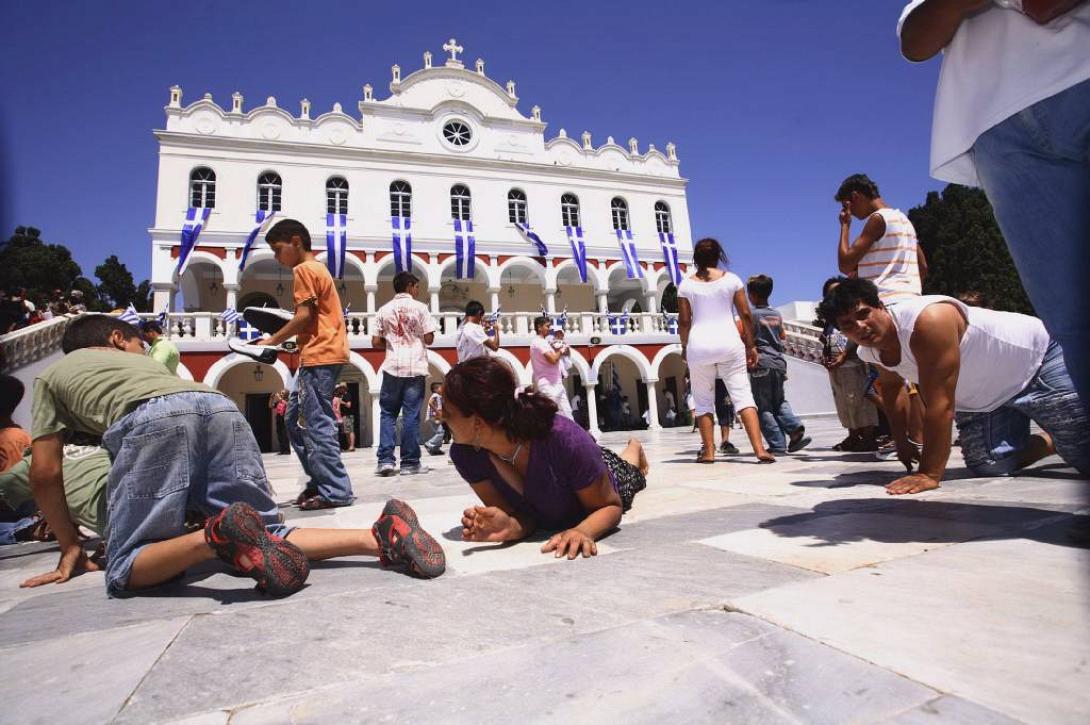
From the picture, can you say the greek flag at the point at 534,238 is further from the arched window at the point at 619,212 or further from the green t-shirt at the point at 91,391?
the green t-shirt at the point at 91,391

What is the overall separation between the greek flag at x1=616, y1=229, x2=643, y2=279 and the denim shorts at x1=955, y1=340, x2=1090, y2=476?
64.3 feet

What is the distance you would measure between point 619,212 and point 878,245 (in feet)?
68.7

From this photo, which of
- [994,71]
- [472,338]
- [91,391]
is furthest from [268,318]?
[994,71]

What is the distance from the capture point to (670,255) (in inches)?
904

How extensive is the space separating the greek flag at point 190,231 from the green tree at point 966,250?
2798 cm

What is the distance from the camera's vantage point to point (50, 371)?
207cm

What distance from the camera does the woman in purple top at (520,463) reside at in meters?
2.02

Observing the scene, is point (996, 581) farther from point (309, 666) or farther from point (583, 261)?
point (583, 261)

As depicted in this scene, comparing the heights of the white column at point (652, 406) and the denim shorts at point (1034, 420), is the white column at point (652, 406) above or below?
above

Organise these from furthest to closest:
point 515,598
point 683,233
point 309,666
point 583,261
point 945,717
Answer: point 683,233
point 583,261
point 515,598
point 309,666
point 945,717

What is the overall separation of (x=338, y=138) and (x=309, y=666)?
73.2ft

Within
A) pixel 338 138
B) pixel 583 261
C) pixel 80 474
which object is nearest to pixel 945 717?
pixel 80 474

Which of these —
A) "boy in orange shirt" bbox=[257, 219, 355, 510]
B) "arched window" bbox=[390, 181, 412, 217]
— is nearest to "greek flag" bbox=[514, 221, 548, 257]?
"arched window" bbox=[390, 181, 412, 217]

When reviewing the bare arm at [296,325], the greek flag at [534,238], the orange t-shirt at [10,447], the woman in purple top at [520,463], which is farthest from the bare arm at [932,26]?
the greek flag at [534,238]
